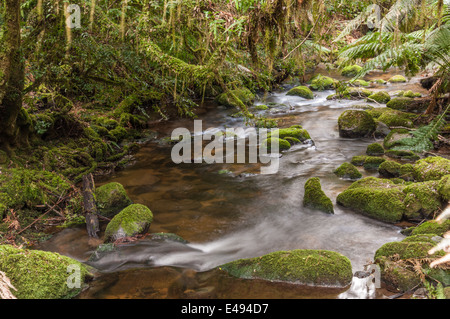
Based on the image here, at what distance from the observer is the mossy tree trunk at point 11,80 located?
16.5ft

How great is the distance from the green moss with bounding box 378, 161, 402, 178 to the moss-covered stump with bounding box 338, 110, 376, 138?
9.76ft

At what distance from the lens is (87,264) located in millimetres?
4289

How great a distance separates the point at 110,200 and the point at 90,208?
0.38m

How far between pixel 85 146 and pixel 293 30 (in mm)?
4909

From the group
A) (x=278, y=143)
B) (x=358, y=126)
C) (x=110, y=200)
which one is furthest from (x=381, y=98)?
(x=110, y=200)

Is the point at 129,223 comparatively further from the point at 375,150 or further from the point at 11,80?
the point at 375,150

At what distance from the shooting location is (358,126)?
976cm

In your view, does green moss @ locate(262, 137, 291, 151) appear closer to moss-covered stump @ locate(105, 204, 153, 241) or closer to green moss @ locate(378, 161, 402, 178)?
green moss @ locate(378, 161, 402, 178)

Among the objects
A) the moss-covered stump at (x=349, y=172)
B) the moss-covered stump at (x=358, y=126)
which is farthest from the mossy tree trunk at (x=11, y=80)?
the moss-covered stump at (x=358, y=126)

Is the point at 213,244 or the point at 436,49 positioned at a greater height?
the point at 436,49

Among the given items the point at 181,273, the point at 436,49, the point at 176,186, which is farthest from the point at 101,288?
the point at 436,49

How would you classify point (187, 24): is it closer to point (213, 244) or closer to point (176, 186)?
point (176, 186)

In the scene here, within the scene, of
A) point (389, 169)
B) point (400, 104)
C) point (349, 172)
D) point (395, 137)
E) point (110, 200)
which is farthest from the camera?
point (400, 104)

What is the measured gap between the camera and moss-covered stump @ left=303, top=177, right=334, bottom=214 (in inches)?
228
